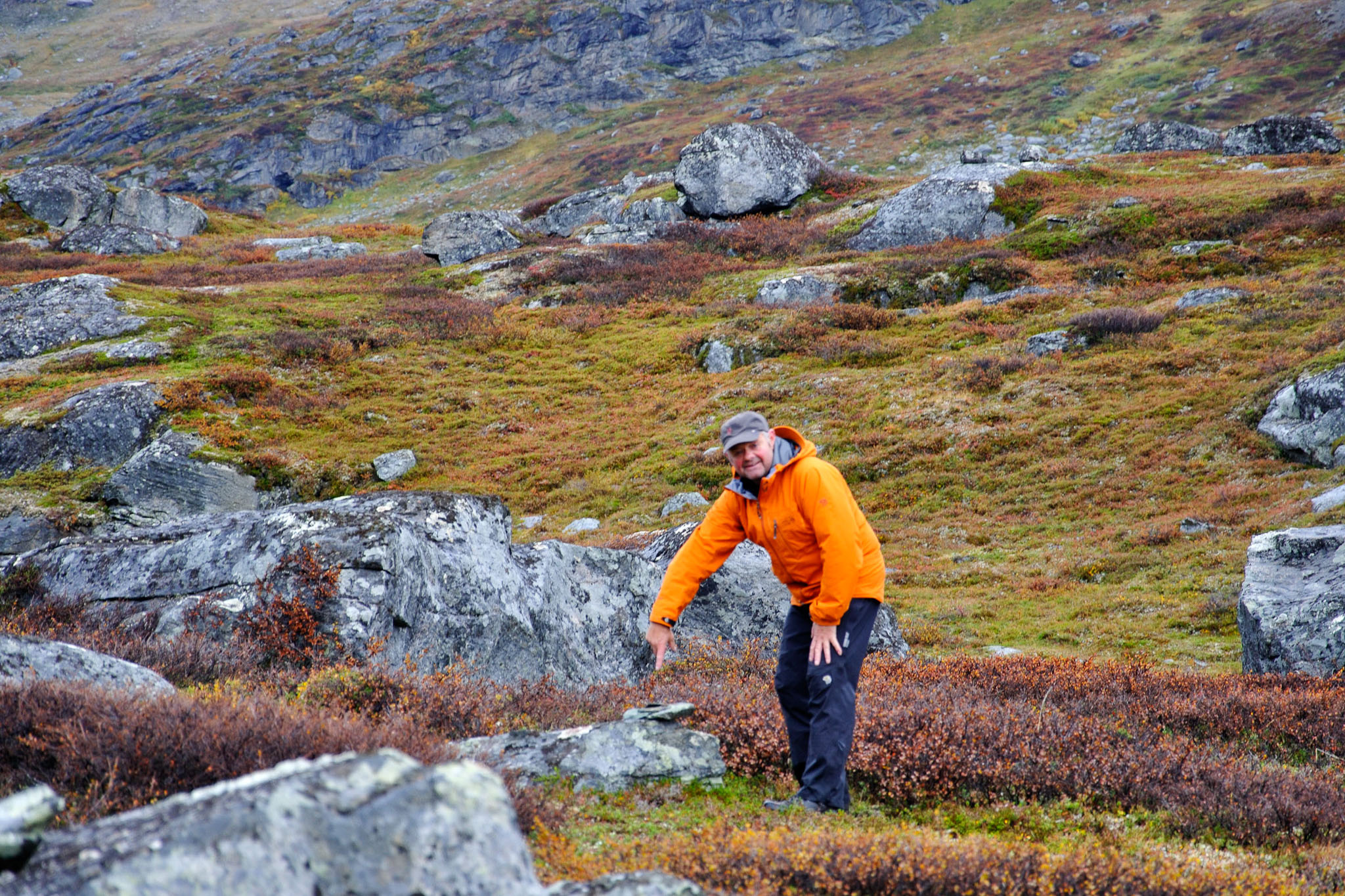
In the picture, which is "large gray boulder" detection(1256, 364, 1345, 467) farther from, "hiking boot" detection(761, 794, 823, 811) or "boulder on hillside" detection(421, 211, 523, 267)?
"boulder on hillside" detection(421, 211, 523, 267)

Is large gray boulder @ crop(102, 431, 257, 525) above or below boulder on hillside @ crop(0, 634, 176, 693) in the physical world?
below

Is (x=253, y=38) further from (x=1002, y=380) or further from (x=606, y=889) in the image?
(x=606, y=889)

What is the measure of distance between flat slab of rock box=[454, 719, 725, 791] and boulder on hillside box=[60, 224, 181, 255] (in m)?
56.1

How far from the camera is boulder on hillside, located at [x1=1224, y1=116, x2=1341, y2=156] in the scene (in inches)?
1918

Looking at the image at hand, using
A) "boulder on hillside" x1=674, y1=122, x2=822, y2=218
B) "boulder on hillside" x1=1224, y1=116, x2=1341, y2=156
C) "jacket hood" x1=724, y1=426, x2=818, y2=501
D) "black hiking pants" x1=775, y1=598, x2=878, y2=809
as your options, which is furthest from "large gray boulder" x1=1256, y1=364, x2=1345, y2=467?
"boulder on hillside" x1=1224, y1=116, x2=1341, y2=156

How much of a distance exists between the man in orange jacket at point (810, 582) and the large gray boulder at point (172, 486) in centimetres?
1786

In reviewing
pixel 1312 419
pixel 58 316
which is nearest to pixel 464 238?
pixel 58 316

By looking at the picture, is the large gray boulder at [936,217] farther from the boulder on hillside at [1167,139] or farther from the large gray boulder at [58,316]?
the large gray boulder at [58,316]

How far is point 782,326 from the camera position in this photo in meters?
32.7

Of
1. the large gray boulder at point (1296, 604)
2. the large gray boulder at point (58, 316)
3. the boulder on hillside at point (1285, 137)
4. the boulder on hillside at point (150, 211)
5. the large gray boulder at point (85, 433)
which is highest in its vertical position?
the boulder on hillside at point (150, 211)

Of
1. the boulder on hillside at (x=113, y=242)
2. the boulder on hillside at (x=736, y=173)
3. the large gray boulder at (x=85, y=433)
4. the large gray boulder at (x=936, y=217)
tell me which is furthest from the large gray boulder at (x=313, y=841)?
the boulder on hillside at (x=113, y=242)

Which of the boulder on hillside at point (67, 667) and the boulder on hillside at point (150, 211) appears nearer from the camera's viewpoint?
the boulder on hillside at point (67, 667)

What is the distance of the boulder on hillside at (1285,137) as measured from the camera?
48.7 meters

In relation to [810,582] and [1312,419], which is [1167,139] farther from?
[810,582]
